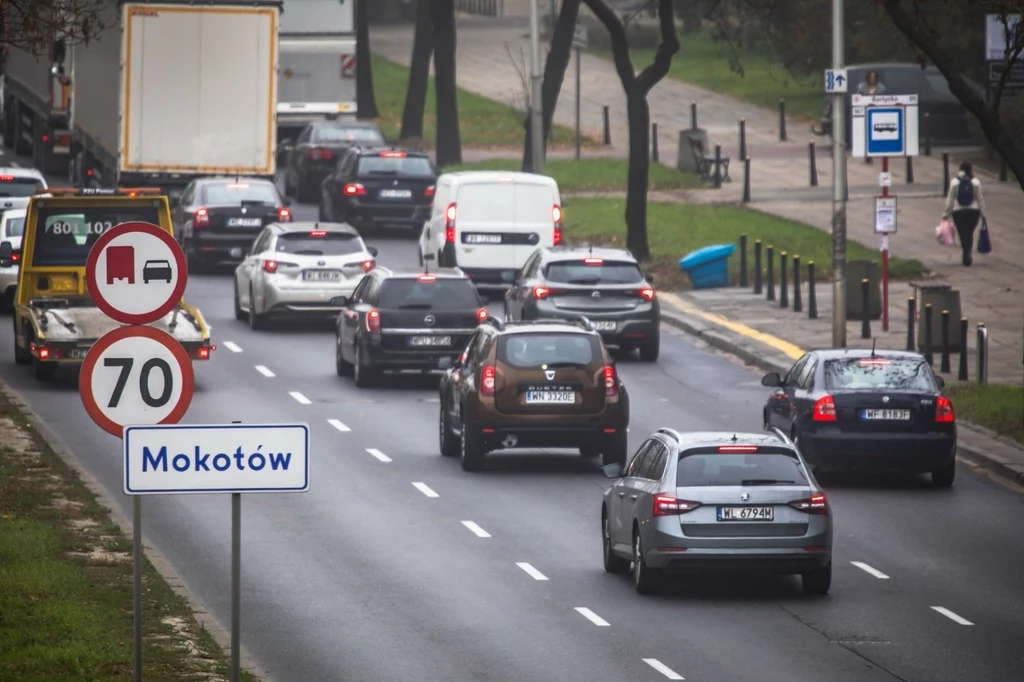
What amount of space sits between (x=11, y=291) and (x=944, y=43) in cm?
2684

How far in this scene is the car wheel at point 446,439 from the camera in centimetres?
2406

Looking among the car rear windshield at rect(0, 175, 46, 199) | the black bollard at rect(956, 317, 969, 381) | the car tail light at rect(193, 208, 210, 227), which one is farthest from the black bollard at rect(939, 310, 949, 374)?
the car rear windshield at rect(0, 175, 46, 199)

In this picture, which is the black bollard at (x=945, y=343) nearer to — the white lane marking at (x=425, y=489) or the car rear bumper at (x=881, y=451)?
the car rear bumper at (x=881, y=451)

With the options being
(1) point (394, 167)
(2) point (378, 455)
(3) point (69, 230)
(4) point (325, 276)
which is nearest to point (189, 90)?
(1) point (394, 167)

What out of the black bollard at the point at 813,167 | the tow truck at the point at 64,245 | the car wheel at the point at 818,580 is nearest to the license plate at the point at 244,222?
the tow truck at the point at 64,245

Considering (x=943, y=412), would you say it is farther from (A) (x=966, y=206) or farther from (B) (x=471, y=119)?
(B) (x=471, y=119)

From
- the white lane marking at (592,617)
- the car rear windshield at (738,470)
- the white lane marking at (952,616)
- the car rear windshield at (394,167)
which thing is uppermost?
the car rear windshield at (394,167)

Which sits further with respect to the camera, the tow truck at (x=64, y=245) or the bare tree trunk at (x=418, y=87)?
the bare tree trunk at (x=418, y=87)

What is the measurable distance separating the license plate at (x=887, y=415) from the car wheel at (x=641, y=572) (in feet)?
18.1

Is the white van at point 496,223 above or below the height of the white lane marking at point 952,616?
above

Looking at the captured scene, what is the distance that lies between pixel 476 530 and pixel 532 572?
1988mm

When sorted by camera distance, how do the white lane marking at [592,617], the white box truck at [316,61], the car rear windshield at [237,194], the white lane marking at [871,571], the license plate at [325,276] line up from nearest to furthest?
the white lane marking at [592,617] → the white lane marking at [871,571] → the license plate at [325,276] → the car rear windshield at [237,194] → the white box truck at [316,61]

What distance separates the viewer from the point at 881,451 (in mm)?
22141

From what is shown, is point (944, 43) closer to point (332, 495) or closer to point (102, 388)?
point (332, 495)
